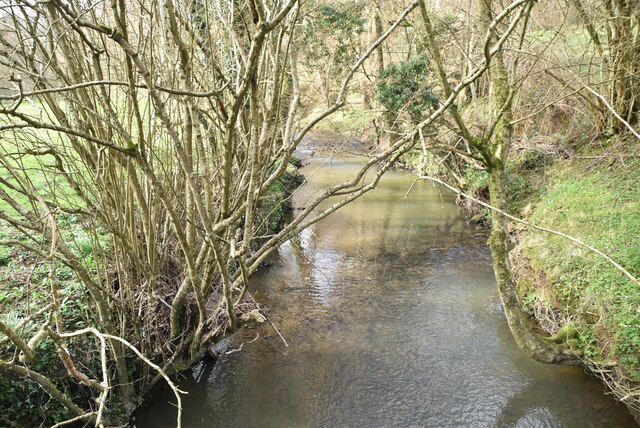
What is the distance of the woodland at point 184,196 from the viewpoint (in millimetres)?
2664

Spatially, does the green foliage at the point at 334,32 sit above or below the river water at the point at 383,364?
above

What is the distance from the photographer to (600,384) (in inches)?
175

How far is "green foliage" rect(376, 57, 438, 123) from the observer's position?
1034 cm

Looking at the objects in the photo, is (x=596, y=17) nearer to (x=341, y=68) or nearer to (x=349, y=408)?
(x=349, y=408)

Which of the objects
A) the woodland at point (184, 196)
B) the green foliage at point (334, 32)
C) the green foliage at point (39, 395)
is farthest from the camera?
the green foliage at point (334, 32)

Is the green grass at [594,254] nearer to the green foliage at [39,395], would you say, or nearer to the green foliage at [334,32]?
the green foliage at [39,395]

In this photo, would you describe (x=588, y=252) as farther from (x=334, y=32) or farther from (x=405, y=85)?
(x=334, y=32)

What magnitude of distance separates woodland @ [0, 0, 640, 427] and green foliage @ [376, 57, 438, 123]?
4.08m

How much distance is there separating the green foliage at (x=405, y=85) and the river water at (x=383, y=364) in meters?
4.14

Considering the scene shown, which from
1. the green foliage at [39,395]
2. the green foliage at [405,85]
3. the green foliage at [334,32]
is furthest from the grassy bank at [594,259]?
the green foliage at [334,32]

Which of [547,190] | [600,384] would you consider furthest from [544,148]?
[600,384]

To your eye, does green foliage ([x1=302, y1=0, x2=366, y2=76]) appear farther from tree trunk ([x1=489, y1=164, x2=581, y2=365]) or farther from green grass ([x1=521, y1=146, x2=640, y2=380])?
tree trunk ([x1=489, y1=164, x2=581, y2=365])

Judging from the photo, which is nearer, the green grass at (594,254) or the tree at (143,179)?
the tree at (143,179)

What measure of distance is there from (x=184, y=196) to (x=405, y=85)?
305 inches
